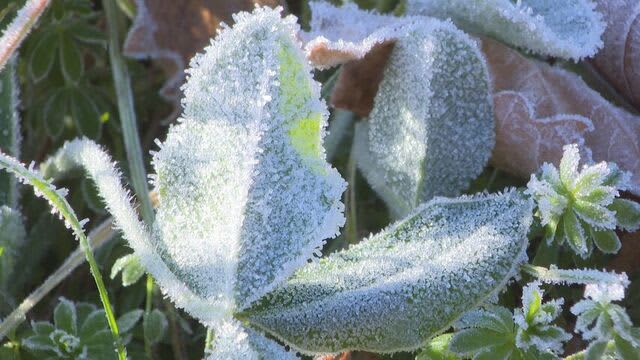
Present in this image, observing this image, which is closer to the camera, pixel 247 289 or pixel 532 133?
pixel 247 289

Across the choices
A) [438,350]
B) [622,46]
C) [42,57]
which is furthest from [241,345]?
[42,57]

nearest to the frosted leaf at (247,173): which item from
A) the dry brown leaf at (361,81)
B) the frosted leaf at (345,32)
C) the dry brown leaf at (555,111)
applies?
the frosted leaf at (345,32)

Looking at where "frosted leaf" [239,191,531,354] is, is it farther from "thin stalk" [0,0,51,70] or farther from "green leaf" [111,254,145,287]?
"thin stalk" [0,0,51,70]

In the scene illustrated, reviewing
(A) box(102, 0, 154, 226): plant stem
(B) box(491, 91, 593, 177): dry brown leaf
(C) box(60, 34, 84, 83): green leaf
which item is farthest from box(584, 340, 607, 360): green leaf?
(C) box(60, 34, 84, 83): green leaf

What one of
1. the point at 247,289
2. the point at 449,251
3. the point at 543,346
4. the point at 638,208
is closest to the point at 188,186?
the point at 247,289

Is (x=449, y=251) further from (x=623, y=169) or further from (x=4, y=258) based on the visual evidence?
(x=4, y=258)

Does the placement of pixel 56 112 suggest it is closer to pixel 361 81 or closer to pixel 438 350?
pixel 361 81
